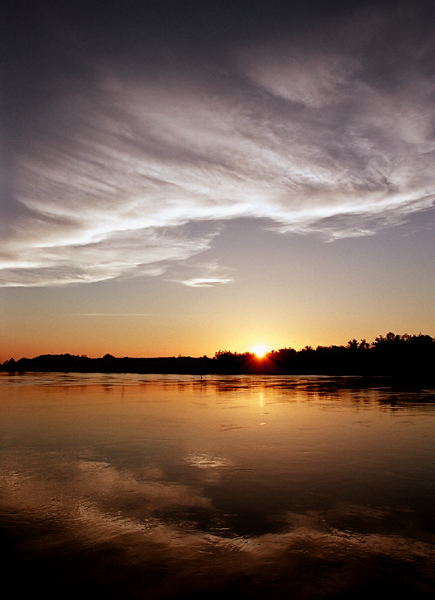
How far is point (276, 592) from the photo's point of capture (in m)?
5.08

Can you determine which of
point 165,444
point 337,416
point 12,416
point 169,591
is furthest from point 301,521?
point 12,416

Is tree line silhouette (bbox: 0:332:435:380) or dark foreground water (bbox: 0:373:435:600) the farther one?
tree line silhouette (bbox: 0:332:435:380)

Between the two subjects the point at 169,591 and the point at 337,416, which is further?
the point at 337,416

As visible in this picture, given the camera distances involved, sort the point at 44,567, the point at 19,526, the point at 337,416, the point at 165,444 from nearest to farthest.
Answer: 1. the point at 44,567
2. the point at 19,526
3. the point at 165,444
4. the point at 337,416

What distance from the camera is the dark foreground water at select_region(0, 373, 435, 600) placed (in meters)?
5.35

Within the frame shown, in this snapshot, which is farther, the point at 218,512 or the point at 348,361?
the point at 348,361

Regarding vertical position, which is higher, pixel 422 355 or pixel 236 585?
pixel 422 355

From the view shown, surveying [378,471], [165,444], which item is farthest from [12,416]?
[378,471]

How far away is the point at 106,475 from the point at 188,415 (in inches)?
393

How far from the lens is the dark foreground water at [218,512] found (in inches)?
211

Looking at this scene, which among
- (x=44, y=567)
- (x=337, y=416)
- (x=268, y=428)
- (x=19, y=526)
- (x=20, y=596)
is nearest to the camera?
(x=20, y=596)

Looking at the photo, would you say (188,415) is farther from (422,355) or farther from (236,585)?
(422,355)

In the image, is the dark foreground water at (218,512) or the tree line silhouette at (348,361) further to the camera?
the tree line silhouette at (348,361)

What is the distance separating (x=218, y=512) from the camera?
7652 mm
